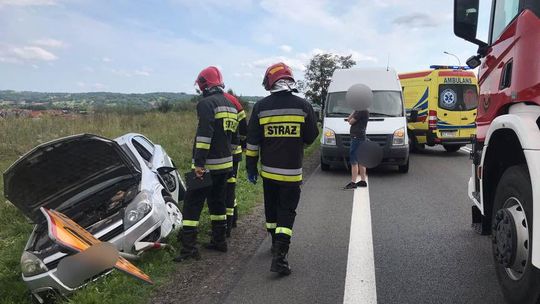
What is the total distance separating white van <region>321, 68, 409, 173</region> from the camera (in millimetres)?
10312

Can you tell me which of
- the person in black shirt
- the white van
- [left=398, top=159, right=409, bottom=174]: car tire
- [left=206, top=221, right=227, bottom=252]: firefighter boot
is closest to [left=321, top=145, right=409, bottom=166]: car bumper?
the white van

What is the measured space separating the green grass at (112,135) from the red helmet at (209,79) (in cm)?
180

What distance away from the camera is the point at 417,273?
430 centimetres

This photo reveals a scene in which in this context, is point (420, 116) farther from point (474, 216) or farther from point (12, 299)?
point (12, 299)

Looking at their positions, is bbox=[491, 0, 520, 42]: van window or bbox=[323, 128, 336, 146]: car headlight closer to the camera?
bbox=[491, 0, 520, 42]: van window

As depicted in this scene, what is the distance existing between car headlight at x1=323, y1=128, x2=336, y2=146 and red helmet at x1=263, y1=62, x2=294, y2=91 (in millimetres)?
6041

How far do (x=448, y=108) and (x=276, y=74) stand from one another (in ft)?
34.8

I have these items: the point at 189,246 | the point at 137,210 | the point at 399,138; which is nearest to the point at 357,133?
the point at 399,138

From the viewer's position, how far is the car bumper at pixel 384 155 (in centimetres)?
1023

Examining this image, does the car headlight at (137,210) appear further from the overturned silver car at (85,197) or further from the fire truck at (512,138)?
the fire truck at (512,138)

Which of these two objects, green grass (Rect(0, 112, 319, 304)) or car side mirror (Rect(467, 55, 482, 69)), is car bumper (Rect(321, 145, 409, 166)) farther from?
car side mirror (Rect(467, 55, 482, 69))

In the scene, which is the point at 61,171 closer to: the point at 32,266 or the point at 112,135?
the point at 32,266

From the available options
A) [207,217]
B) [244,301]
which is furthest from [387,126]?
[244,301]

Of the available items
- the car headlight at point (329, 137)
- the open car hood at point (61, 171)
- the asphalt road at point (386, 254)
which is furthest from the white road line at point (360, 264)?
the car headlight at point (329, 137)
